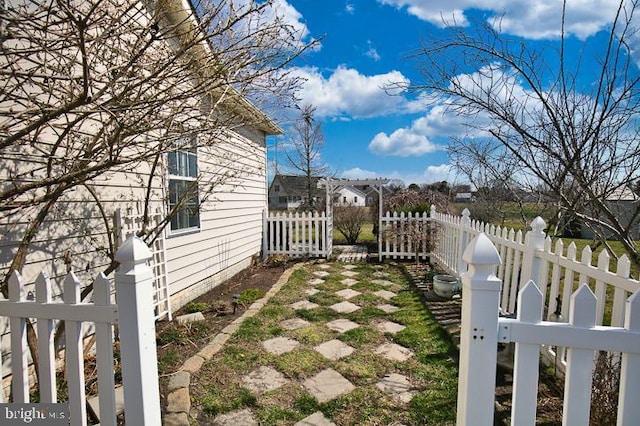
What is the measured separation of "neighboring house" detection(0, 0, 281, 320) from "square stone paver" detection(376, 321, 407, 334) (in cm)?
247

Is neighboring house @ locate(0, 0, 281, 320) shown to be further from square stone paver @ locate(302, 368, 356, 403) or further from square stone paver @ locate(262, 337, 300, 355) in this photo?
square stone paver @ locate(302, 368, 356, 403)

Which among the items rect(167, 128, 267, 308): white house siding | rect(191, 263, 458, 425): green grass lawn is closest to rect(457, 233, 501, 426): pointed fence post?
rect(191, 263, 458, 425): green grass lawn

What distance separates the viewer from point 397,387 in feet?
8.13

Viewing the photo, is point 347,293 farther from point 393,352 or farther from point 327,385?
point 327,385

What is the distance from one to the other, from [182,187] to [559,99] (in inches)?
174

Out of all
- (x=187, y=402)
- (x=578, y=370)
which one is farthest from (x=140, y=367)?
(x=578, y=370)

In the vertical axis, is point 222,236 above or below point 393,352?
above

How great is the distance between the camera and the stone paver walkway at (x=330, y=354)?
216 centimetres

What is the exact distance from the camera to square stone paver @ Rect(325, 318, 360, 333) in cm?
360

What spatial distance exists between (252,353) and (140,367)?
1.76 m

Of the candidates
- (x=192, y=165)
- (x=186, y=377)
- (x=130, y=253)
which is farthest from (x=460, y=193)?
(x=130, y=253)

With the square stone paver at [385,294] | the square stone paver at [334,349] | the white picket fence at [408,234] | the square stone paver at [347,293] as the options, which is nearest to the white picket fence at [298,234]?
the white picket fence at [408,234]

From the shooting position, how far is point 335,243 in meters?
11.1

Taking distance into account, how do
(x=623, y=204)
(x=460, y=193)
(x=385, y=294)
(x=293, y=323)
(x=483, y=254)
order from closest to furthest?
1. (x=483, y=254)
2. (x=623, y=204)
3. (x=293, y=323)
4. (x=385, y=294)
5. (x=460, y=193)
